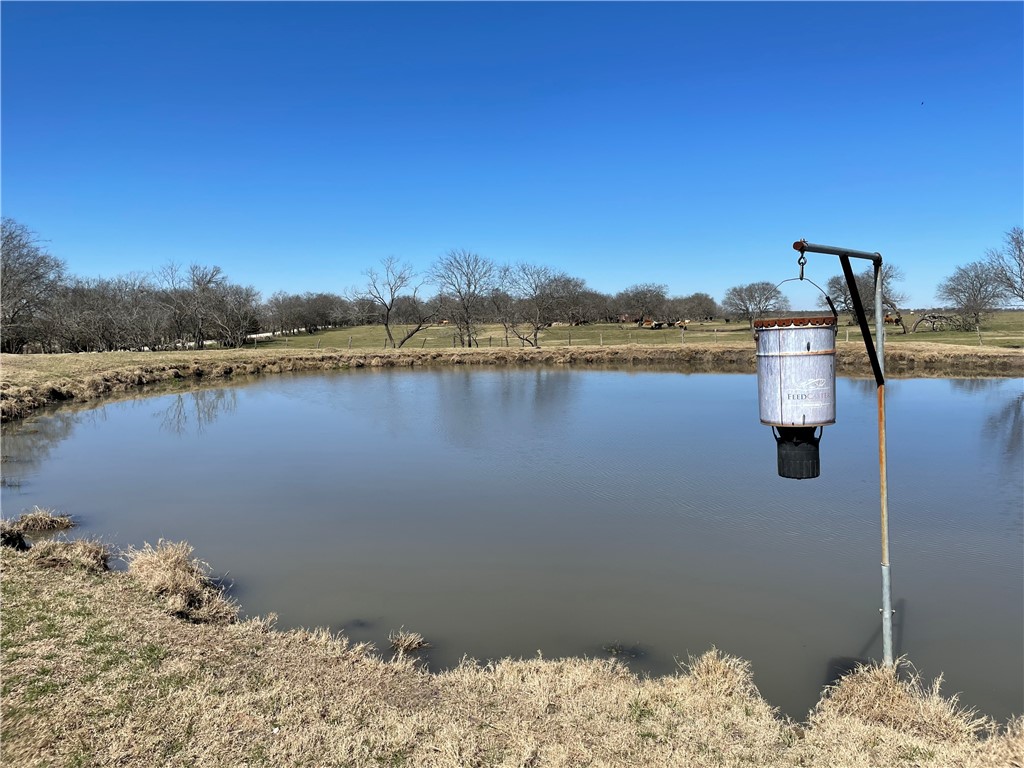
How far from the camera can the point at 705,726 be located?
13.6ft

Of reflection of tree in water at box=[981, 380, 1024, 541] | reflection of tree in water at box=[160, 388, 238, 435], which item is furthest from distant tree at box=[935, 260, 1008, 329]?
reflection of tree in water at box=[160, 388, 238, 435]

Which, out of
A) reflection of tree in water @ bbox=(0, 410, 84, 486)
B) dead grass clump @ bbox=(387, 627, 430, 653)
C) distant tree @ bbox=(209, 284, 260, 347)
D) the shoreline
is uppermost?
distant tree @ bbox=(209, 284, 260, 347)

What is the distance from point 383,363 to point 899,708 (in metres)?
35.3

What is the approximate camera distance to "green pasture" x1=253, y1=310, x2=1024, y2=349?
41.4 m

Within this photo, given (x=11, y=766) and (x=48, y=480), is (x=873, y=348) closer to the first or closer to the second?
(x=11, y=766)

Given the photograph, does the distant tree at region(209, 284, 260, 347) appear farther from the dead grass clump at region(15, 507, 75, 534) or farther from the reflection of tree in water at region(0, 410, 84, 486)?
the dead grass clump at region(15, 507, 75, 534)

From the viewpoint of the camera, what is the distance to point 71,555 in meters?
7.01

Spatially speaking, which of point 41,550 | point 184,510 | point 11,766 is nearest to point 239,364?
point 184,510

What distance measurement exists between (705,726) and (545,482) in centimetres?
745

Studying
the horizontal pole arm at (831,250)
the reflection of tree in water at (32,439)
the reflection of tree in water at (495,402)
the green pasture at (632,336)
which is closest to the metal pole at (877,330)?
the horizontal pole arm at (831,250)

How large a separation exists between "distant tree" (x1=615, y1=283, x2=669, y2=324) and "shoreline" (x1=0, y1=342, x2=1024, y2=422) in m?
34.0

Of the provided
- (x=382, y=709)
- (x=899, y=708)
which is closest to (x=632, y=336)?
(x=899, y=708)

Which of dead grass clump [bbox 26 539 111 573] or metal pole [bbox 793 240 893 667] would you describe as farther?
dead grass clump [bbox 26 539 111 573]

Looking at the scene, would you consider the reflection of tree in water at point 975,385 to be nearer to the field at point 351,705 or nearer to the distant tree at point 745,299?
the field at point 351,705
